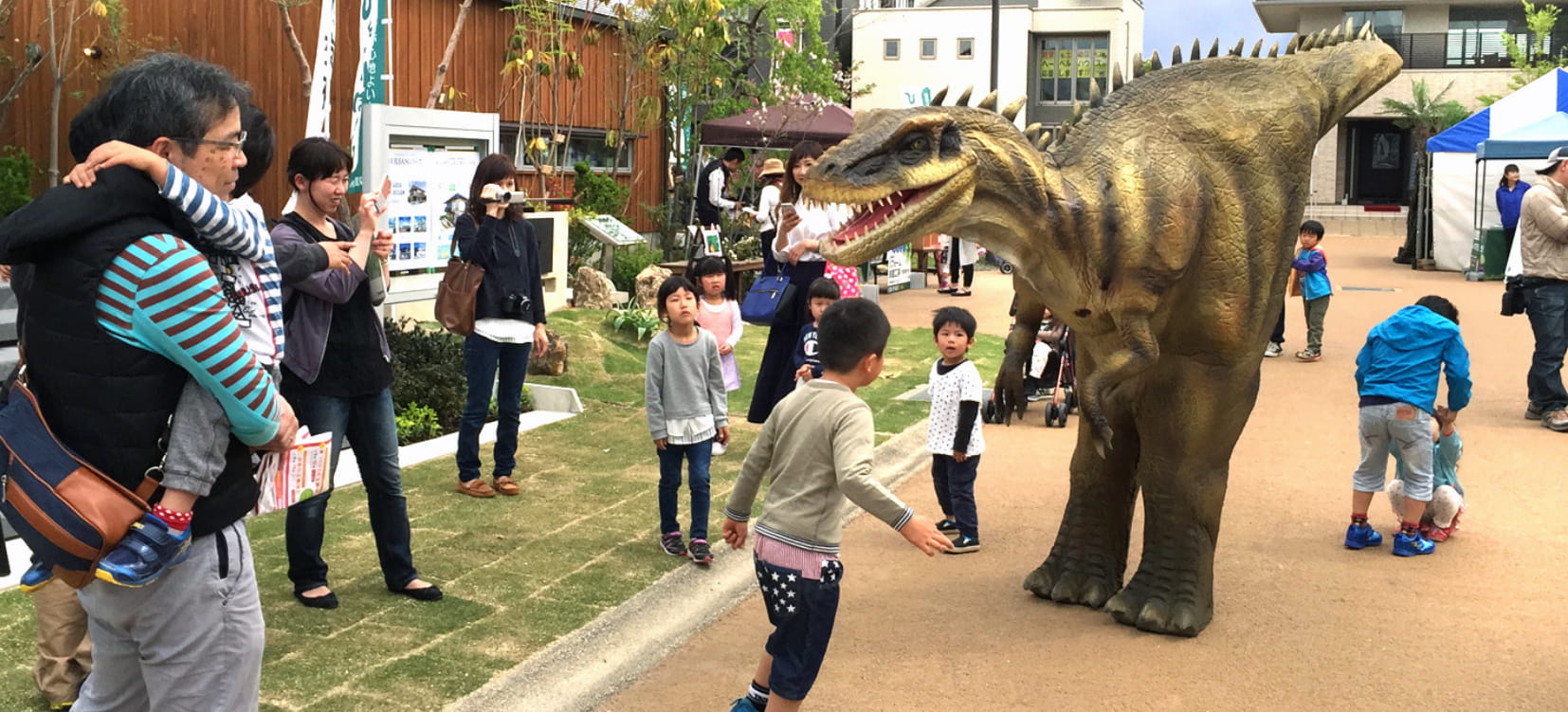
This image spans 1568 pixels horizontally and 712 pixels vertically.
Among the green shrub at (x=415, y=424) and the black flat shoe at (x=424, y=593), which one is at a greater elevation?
the green shrub at (x=415, y=424)

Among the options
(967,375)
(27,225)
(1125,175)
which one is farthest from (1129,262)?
(27,225)

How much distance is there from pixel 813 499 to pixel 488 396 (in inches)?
140

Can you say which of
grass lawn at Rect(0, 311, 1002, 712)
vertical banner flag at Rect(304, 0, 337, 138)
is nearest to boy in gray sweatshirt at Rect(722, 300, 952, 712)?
grass lawn at Rect(0, 311, 1002, 712)

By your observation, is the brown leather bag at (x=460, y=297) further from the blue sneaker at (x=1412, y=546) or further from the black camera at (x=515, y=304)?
the blue sneaker at (x=1412, y=546)

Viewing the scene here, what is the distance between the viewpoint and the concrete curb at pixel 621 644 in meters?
4.59

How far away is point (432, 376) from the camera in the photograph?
362 inches

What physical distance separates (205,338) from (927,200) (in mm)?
2310

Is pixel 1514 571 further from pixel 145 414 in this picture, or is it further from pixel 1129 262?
pixel 145 414

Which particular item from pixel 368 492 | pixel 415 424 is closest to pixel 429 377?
pixel 415 424

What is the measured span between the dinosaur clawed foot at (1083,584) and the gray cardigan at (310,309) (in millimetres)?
3111

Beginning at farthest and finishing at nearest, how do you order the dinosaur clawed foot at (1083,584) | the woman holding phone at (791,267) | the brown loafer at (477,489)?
1. the woman holding phone at (791,267)
2. the brown loafer at (477,489)
3. the dinosaur clawed foot at (1083,584)

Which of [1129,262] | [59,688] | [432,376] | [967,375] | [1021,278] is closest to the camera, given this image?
[59,688]

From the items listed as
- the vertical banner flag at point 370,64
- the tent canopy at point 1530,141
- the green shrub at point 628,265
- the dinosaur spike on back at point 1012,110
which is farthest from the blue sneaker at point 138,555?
the tent canopy at point 1530,141

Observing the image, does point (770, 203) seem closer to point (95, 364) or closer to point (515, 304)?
point (515, 304)
